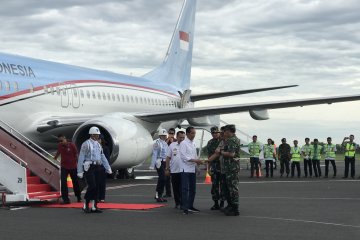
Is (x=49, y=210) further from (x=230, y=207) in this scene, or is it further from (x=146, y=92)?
(x=146, y=92)

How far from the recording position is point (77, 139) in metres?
18.4

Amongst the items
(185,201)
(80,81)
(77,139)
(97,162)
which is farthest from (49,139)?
(185,201)

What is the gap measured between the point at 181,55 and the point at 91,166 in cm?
1998

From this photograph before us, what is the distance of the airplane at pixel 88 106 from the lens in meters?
17.8

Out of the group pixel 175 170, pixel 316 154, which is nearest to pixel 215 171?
pixel 175 170

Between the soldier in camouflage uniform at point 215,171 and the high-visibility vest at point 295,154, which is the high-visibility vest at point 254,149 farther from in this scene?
the soldier in camouflage uniform at point 215,171

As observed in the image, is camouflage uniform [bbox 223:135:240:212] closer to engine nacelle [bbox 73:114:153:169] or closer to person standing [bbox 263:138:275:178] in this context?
engine nacelle [bbox 73:114:153:169]

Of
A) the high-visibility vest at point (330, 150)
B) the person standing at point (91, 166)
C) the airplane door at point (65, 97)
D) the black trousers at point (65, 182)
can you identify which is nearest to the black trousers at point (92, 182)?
the person standing at point (91, 166)

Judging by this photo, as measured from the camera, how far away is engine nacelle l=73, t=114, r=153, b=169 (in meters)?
17.9

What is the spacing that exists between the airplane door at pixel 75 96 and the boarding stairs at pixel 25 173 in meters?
6.28

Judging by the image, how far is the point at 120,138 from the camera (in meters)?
17.9

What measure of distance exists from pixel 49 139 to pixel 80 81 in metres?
2.55

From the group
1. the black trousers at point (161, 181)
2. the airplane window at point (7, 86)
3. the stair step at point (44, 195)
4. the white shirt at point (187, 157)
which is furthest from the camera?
the airplane window at point (7, 86)

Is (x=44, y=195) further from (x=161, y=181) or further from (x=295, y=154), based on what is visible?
(x=295, y=154)
